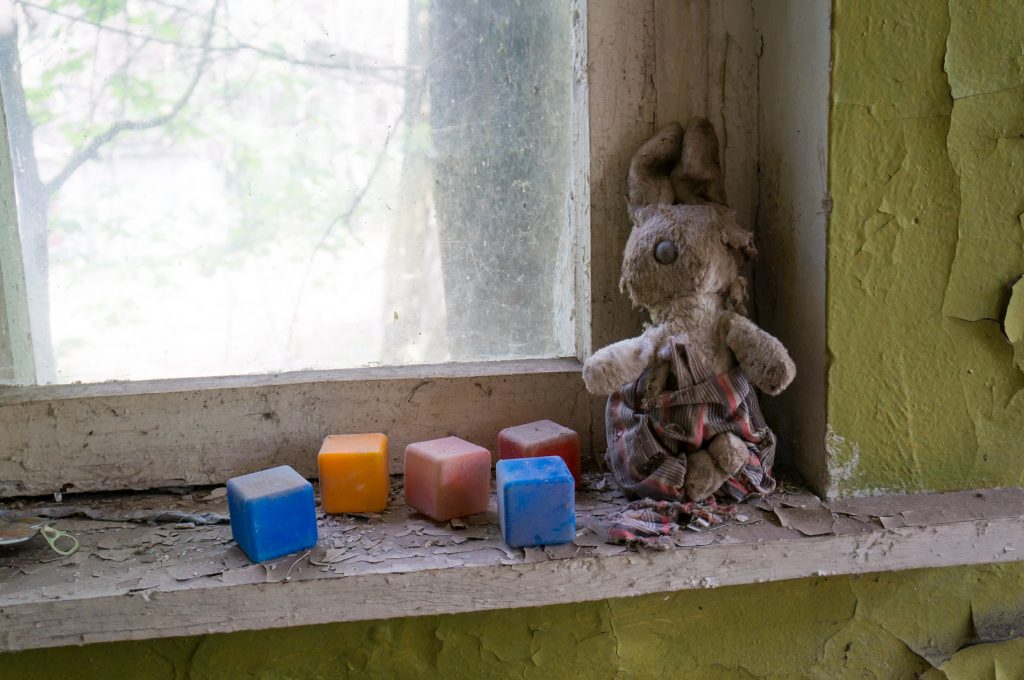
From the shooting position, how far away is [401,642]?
83 centimetres

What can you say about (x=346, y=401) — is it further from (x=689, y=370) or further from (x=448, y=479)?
(x=689, y=370)

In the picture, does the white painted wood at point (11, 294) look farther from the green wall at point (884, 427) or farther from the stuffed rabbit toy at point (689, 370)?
the stuffed rabbit toy at point (689, 370)

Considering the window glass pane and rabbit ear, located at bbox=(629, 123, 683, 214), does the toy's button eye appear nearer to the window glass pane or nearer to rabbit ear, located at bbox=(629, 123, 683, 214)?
rabbit ear, located at bbox=(629, 123, 683, 214)

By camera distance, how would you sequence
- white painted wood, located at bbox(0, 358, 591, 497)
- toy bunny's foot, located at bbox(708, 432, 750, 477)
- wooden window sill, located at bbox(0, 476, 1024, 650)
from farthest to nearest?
white painted wood, located at bbox(0, 358, 591, 497) → toy bunny's foot, located at bbox(708, 432, 750, 477) → wooden window sill, located at bbox(0, 476, 1024, 650)

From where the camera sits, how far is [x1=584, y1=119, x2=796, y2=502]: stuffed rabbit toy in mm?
808

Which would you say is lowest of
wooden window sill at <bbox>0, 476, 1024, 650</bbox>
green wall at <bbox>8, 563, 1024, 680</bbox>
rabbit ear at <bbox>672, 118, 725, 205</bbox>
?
green wall at <bbox>8, 563, 1024, 680</bbox>

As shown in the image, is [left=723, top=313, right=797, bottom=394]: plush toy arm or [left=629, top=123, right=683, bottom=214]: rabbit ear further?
[left=629, top=123, right=683, bottom=214]: rabbit ear

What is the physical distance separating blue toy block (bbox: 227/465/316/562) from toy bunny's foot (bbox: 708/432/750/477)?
15.9 inches

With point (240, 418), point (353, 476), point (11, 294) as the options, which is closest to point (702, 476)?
point (353, 476)

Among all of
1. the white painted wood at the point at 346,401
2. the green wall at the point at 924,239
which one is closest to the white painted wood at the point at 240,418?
the white painted wood at the point at 346,401

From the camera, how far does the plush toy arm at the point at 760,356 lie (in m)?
0.78

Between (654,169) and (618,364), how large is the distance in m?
0.24

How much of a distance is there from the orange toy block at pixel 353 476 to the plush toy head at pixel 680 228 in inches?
12.9

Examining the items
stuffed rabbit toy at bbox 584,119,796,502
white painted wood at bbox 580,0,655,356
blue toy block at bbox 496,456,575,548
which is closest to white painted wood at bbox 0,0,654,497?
white painted wood at bbox 580,0,655,356
